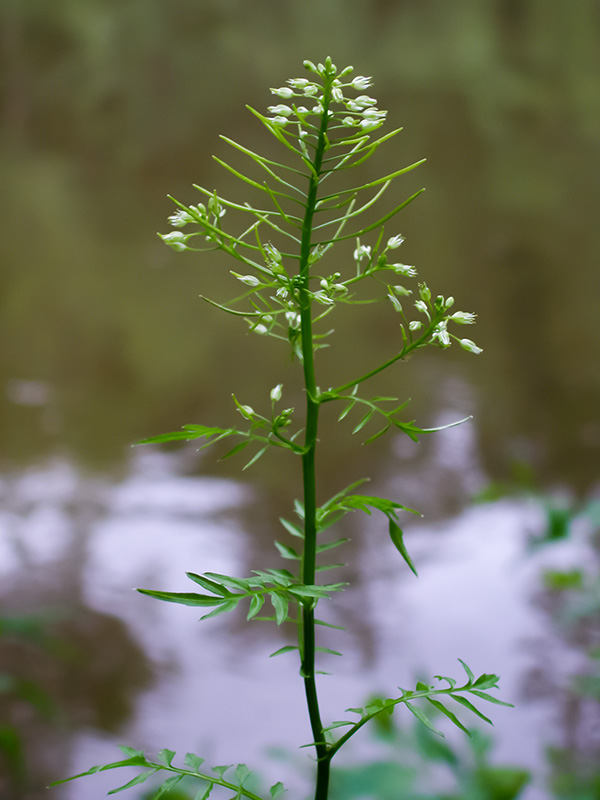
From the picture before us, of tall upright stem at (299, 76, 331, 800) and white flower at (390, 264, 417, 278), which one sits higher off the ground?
white flower at (390, 264, 417, 278)

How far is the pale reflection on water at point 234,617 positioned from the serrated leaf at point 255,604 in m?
0.76

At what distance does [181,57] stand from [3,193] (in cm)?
104

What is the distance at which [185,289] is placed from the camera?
234 cm

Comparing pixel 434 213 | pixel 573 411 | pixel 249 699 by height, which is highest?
pixel 434 213

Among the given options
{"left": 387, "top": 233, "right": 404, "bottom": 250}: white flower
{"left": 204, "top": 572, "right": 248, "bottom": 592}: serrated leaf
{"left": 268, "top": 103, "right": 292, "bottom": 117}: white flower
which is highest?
{"left": 268, "top": 103, "right": 292, "bottom": 117}: white flower

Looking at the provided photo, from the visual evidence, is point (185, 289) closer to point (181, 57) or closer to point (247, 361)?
point (247, 361)

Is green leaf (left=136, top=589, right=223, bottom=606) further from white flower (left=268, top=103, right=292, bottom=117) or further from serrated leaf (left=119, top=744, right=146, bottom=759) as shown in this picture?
white flower (left=268, top=103, right=292, bottom=117)

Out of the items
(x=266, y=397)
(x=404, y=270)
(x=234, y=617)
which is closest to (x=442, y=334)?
(x=404, y=270)

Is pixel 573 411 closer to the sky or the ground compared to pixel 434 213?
closer to the ground

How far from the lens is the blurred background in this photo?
1.24 meters

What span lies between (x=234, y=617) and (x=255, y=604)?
1033mm

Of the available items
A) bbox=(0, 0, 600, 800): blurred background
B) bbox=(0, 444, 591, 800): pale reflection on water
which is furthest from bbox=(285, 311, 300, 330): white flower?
bbox=(0, 444, 591, 800): pale reflection on water

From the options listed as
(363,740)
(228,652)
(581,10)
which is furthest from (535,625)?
(581,10)

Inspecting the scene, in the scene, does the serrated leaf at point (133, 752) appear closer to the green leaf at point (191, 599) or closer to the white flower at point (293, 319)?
the green leaf at point (191, 599)
